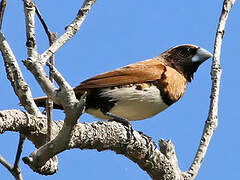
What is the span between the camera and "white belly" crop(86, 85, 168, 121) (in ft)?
16.2

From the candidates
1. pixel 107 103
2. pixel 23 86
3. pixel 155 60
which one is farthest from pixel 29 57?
pixel 155 60

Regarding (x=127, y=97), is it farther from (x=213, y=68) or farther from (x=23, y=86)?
(x=23, y=86)

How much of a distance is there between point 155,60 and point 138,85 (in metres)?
0.90

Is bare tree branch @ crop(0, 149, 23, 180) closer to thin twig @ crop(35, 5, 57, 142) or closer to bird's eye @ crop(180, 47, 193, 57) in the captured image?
thin twig @ crop(35, 5, 57, 142)

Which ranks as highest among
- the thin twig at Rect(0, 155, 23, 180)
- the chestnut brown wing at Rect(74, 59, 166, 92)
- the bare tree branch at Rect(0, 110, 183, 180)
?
the chestnut brown wing at Rect(74, 59, 166, 92)

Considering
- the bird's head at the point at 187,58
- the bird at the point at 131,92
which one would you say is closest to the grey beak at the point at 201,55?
the bird's head at the point at 187,58

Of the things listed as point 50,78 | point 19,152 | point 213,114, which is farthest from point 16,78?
point 213,114

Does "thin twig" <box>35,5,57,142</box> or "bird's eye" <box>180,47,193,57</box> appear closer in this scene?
"thin twig" <box>35,5,57,142</box>

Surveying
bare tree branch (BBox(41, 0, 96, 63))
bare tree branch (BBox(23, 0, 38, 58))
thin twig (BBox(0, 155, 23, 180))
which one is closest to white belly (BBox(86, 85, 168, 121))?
thin twig (BBox(0, 155, 23, 180))

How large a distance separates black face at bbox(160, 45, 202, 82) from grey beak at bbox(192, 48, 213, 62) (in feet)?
0.11

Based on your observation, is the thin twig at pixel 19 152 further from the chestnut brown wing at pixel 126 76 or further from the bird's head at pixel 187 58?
the bird's head at pixel 187 58

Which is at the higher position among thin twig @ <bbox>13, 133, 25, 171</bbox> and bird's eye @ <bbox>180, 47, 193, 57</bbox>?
bird's eye @ <bbox>180, 47, 193, 57</bbox>

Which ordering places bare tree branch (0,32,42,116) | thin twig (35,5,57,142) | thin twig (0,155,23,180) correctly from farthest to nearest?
thin twig (0,155,23,180) < bare tree branch (0,32,42,116) < thin twig (35,5,57,142)

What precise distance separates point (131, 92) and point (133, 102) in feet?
0.36
